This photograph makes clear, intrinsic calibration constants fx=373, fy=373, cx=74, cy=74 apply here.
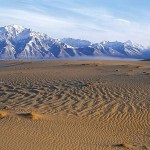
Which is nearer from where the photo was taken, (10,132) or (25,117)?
(10,132)

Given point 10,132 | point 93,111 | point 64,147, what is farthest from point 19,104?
point 64,147

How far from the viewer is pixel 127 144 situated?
13266 mm

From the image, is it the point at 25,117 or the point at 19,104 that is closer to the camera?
the point at 25,117

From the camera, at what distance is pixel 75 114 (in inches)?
701

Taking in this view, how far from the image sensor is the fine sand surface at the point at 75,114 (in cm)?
1338

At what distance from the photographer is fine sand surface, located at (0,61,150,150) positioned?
13375 millimetres

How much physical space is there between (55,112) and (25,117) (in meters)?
2.06

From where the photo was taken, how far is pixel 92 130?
1512 cm

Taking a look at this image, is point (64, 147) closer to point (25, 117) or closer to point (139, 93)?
point (25, 117)

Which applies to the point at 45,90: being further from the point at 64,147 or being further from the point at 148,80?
the point at 64,147

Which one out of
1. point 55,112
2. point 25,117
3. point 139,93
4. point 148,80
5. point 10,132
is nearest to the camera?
point 10,132

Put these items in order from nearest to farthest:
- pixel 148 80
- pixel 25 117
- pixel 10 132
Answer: pixel 10 132, pixel 25 117, pixel 148 80

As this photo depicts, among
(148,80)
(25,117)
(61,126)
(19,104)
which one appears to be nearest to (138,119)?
(61,126)

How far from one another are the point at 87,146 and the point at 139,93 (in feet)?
36.0
